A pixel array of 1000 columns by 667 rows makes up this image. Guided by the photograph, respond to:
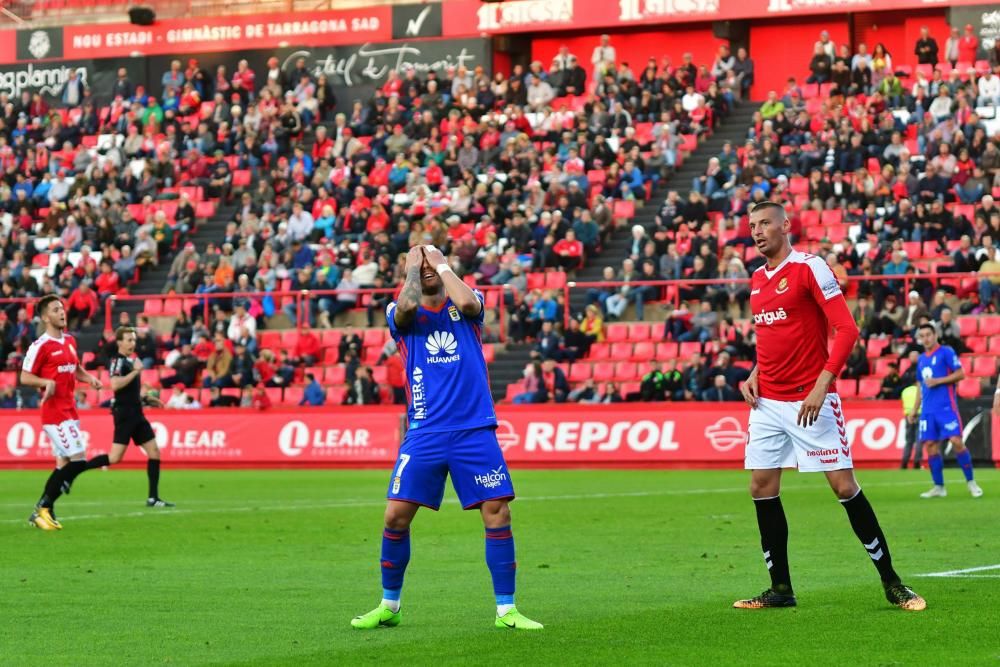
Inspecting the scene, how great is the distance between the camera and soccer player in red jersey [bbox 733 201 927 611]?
10.7 meters

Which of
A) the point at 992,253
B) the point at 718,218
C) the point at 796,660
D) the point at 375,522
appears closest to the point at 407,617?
the point at 796,660

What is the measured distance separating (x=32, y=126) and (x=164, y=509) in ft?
100

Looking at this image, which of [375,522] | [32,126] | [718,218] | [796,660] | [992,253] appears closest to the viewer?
[796,660]

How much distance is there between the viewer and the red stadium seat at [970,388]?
3044 centimetres

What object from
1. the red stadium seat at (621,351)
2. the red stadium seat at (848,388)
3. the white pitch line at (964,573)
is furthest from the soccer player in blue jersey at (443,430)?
the red stadium seat at (621,351)

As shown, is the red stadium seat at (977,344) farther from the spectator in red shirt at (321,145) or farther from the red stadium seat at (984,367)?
the spectator in red shirt at (321,145)

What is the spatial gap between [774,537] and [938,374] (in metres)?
11.7

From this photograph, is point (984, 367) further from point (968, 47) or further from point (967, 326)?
point (968, 47)

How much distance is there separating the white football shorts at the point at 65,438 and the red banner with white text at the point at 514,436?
38.1ft

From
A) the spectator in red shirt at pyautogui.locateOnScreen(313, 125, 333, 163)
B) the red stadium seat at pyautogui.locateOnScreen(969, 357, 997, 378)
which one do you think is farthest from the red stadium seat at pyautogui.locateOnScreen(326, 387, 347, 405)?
the red stadium seat at pyautogui.locateOnScreen(969, 357, 997, 378)

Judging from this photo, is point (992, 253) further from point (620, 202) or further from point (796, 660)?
point (796, 660)

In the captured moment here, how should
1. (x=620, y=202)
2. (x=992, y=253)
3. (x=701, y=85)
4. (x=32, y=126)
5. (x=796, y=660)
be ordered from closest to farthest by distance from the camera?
(x=796, y=660)
(x=992, y=253)
(x=620, y=202)
(x=701, y=85)
(x=32, y=126)

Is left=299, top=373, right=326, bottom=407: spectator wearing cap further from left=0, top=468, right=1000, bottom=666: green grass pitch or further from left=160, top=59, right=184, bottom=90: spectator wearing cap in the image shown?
left=160, top=59, right=184, bottom=90: spectator wearing cap

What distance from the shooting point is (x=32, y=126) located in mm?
49750
